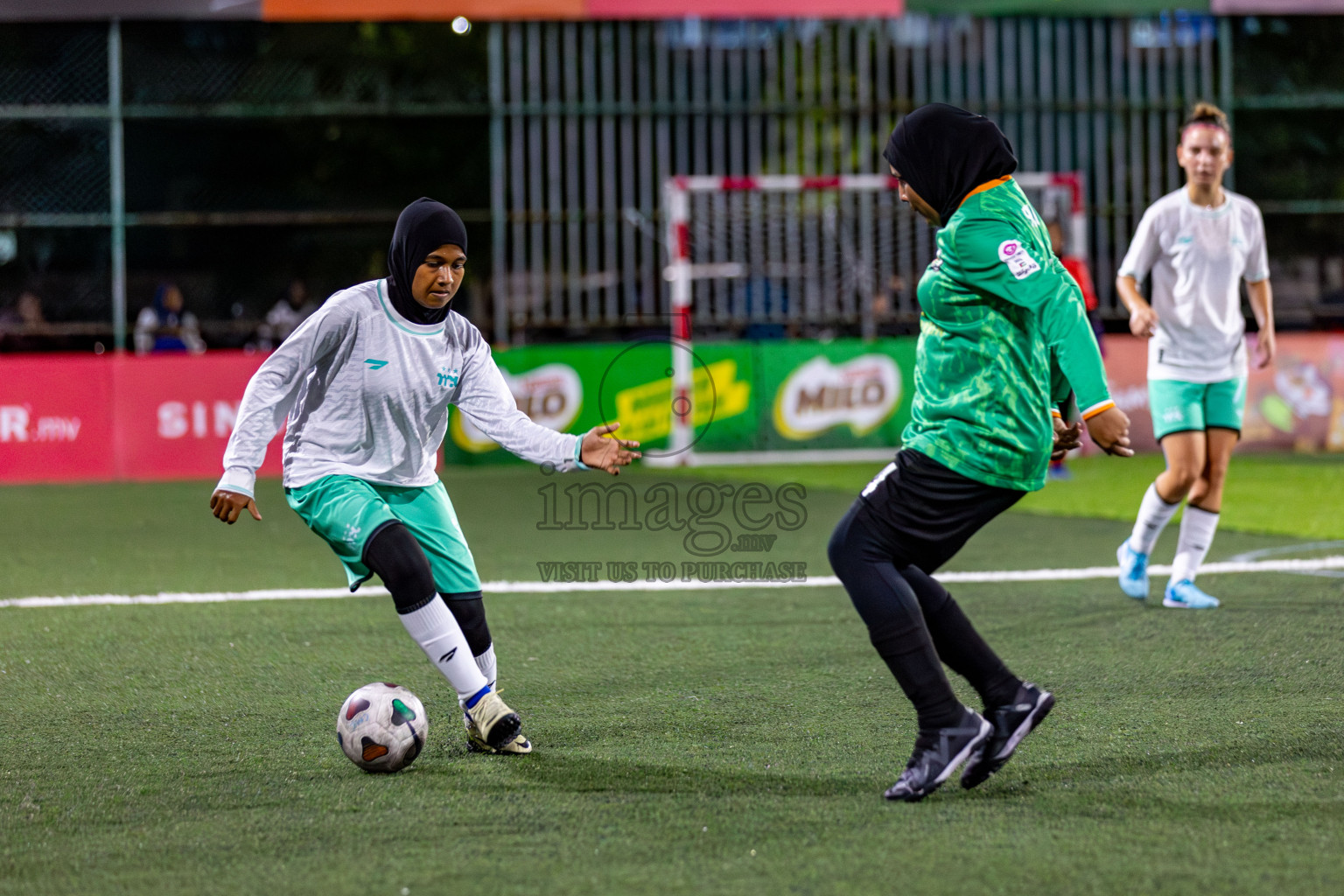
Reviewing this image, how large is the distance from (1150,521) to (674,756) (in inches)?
135

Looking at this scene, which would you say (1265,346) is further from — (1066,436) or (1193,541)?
(1066,436)

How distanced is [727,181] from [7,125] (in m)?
8.63

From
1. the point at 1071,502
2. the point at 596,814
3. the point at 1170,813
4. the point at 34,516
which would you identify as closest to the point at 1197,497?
the point at 1170,813

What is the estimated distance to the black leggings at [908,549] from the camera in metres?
3.79

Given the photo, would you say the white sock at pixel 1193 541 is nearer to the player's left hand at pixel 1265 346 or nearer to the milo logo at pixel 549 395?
the player's left hand at pixel 1265 346

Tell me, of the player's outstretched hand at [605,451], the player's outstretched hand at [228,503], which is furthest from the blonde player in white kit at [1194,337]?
the player's outstretched hand at [228,503]

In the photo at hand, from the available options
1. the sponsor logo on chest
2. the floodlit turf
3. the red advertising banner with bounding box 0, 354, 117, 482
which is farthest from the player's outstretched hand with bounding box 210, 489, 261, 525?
the red advertising banner with bounding box 0, 354, 117, 482

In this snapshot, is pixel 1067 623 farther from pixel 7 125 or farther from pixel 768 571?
pixel 7 125

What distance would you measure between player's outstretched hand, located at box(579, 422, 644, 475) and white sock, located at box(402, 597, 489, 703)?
63 cm

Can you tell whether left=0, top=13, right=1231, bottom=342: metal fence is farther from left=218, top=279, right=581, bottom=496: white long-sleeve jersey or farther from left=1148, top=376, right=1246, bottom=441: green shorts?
left=218, top=279, right=581, bottom=496: white long-sleeve jersey

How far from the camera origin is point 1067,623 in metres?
6.49

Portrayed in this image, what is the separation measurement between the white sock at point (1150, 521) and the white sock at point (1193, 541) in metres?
0.09

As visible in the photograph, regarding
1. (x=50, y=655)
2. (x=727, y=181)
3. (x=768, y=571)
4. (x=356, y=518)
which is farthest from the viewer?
(x=727, y=181)

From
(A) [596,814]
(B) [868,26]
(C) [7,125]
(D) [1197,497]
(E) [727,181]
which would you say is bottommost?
(A) [596,814]
